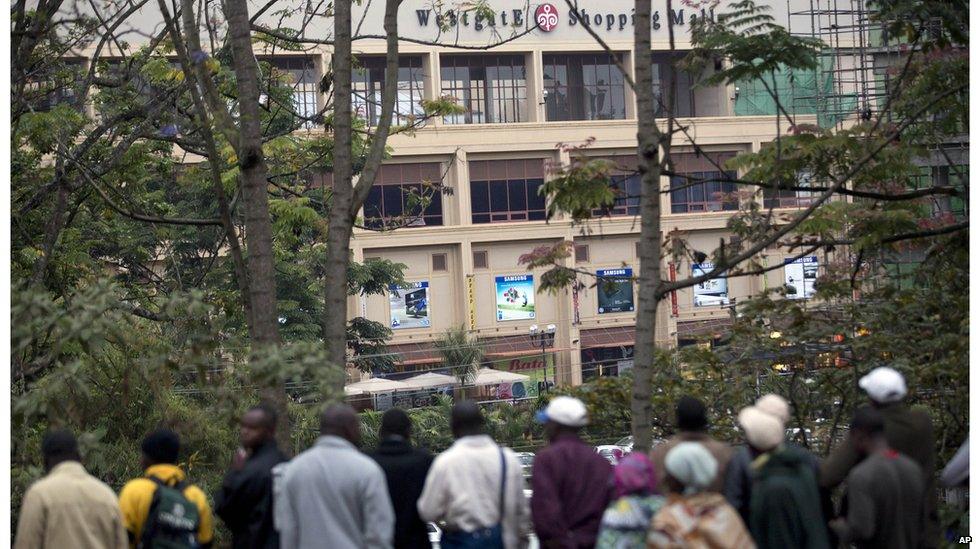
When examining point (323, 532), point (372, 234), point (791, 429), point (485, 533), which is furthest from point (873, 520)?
point (372, 234)

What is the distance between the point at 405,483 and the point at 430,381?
121 feet

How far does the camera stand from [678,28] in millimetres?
54219

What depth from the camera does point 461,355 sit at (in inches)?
1868

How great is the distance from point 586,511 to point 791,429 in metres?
7.39

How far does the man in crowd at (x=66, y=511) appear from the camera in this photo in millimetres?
6188

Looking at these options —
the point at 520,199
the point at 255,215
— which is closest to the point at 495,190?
the point at 520,199

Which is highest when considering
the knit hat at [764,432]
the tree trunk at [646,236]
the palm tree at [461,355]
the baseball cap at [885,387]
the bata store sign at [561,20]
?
the bata store sign at [561,20]

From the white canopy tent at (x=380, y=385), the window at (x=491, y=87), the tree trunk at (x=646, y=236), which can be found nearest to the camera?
the tree trunk at (x=646, y=236)

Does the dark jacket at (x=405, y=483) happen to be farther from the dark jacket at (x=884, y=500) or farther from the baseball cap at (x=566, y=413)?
the dark jacket at (x=884, y=500)

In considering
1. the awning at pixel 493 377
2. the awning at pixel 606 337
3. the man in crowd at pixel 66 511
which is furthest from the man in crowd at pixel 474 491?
the awning at pixel 606 337

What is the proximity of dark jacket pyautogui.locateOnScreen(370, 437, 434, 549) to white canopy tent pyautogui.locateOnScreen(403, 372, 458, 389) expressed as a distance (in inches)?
1391

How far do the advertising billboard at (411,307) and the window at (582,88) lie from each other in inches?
378

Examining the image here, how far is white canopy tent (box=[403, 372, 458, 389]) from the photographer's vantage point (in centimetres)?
4286

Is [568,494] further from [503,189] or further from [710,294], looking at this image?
[710,294]
